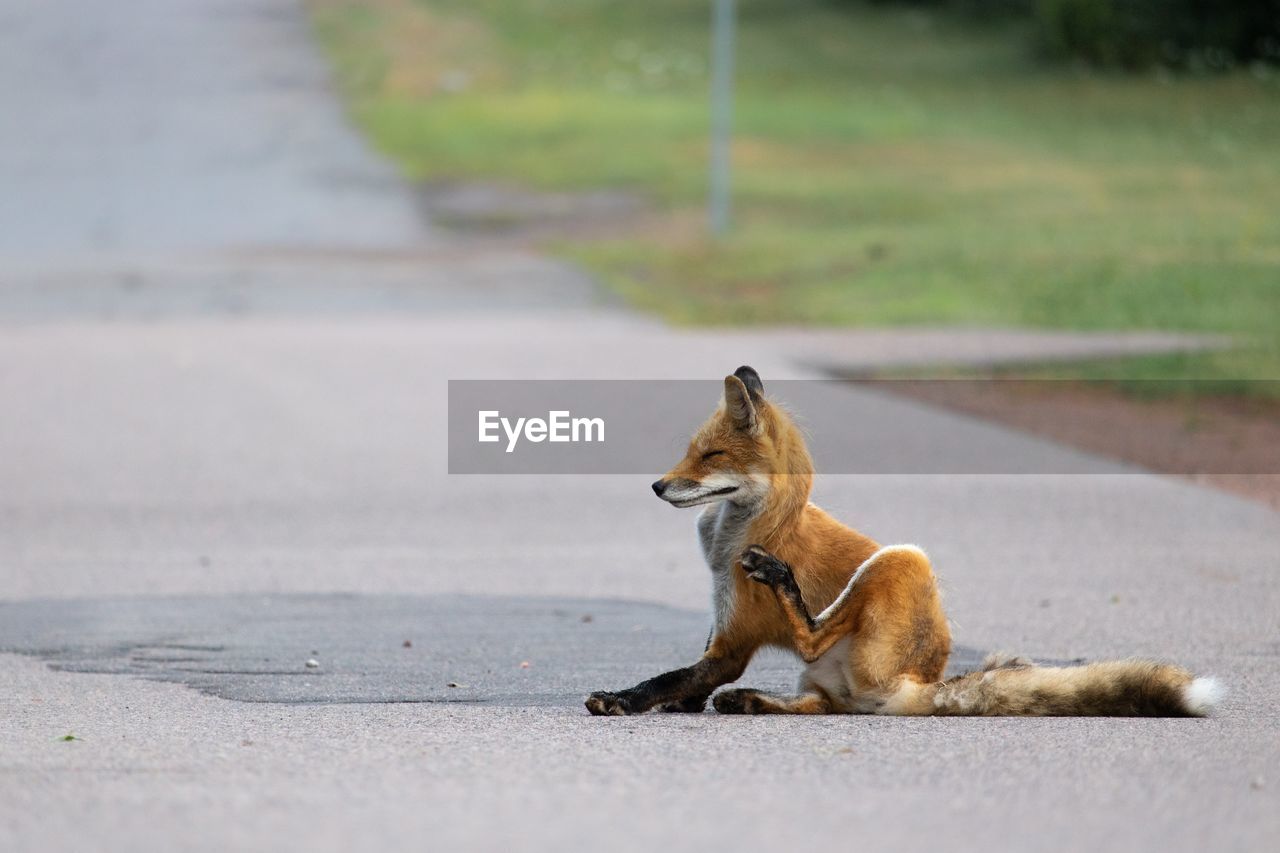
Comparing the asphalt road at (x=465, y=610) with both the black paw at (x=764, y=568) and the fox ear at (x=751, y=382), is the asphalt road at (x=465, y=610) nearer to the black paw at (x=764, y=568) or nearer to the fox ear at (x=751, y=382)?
the black paw at (x=764, y=568)

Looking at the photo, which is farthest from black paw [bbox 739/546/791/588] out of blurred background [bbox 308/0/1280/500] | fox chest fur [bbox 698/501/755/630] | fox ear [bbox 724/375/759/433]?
blurred background [bbox 308/0/1280/500]

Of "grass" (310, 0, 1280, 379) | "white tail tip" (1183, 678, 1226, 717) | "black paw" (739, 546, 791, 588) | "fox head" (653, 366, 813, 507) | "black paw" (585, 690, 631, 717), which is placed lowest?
"black paw" (585, 690, 631, 717)

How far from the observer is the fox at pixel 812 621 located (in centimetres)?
683

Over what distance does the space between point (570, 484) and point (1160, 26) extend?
43886mm

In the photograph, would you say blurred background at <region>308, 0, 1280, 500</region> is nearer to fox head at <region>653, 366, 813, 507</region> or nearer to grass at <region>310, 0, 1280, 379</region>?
grass at <region>310, 0, 1280, 379</region>

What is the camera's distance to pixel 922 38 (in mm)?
60938

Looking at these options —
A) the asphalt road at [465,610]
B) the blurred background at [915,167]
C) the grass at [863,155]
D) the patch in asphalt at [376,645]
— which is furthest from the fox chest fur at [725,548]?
the grass at [863,155]

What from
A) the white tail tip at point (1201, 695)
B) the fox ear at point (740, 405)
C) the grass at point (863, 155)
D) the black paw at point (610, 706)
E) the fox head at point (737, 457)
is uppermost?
the grass at point (863, 155)

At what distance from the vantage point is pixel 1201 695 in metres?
7.05

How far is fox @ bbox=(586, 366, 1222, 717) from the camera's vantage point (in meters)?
6.83

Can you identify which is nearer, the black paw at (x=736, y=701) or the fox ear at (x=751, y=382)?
the fox ear at (x=751, y=382)

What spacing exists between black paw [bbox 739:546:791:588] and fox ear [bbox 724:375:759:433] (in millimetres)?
436

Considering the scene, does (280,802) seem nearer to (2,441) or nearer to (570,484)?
(570,484)

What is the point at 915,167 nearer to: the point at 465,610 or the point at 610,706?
the point at 465,610
